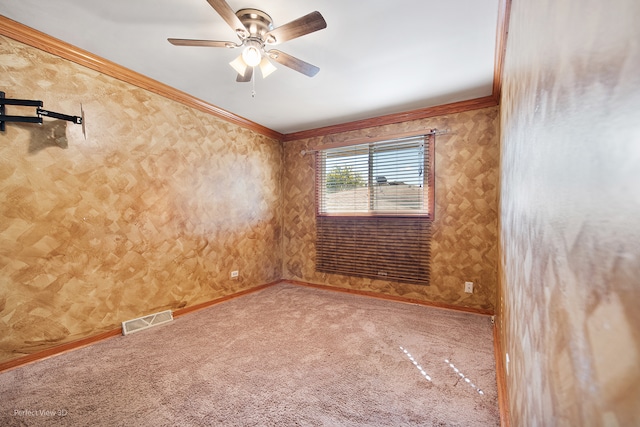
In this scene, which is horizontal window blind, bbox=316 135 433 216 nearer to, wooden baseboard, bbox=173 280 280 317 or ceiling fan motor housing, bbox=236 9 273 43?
wooden baseboard, bbox=173 280 280 317

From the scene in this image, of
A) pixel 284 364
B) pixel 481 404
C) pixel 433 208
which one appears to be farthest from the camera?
pixel 433 208

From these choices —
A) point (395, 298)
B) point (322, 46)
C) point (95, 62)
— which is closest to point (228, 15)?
point (322, 46)

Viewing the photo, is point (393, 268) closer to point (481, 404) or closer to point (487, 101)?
point (481, 404)

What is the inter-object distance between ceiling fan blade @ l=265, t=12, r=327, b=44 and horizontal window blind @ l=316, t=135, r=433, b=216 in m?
2.25

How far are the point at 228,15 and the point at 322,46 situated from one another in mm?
827

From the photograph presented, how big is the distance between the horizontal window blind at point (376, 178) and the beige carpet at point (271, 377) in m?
1.51

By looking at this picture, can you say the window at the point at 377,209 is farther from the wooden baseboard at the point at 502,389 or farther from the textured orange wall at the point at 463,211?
the wooden baseboard at the point at 502,389

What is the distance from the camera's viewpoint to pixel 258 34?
1.88m

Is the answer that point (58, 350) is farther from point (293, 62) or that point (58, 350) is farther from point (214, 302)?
point (293, 62)

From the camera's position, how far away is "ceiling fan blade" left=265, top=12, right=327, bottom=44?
5.07ft

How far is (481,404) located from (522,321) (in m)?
1.01

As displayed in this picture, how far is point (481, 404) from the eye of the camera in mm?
1604

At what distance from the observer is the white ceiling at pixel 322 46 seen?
1.79m

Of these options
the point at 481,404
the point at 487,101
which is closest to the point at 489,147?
the point at 487,101
